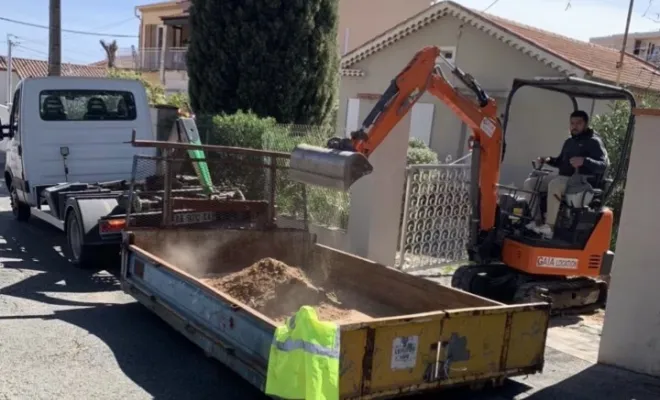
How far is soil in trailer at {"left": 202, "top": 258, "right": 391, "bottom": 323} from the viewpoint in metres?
5.57

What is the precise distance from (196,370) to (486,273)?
3637mm

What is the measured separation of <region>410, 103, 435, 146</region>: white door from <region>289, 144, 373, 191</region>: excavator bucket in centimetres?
1415

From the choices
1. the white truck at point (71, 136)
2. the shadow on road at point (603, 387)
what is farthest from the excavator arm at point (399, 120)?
the white truck at point (71, 136)

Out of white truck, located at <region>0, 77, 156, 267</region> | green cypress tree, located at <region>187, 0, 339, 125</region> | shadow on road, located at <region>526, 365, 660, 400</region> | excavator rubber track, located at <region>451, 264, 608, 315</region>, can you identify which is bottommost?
shadow on road, located at <region>526, 365, 660, 400</region>

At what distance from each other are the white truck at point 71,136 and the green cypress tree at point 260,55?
16.1ft

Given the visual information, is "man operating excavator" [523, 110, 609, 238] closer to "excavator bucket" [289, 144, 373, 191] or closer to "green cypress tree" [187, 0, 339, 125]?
"excavator bucket" [289, 144, 373, 191]

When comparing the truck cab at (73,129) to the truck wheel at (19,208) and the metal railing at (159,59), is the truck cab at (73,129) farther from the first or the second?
the metal railing at (159,59)

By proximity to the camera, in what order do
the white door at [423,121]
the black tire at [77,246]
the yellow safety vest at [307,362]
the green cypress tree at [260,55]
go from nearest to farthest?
1. the yellow safety vest at [307,362]
2. the black tire at [77,246]
3. the green cypress tree at [260,55]
4. the white door at [423,121]

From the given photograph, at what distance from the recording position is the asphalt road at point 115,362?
4.77 metres

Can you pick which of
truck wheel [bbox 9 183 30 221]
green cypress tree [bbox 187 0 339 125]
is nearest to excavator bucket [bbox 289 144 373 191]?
truck wheel [bbox 9 183 30 221]

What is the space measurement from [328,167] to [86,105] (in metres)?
6.20

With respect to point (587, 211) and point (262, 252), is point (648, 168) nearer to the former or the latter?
point (587, 211)

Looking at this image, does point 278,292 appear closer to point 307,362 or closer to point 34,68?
point 307,362

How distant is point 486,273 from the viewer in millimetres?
7434
